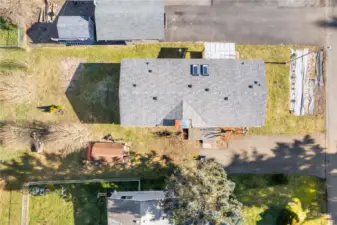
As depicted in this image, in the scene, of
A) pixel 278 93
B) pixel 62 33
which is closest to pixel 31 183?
pixel 62 33

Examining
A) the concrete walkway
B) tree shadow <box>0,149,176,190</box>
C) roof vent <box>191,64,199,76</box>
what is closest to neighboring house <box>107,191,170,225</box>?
tree shadow <box>0,149,176,190</box>

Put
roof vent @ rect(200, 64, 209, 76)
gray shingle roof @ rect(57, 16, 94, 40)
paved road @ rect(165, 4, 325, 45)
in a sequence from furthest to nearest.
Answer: paved road @ rect(165, 4, 325, 45) → gray shingle roof @ rect(57, 16, 94, 40) → roof vent @ rect(200, 64, 209, 76)

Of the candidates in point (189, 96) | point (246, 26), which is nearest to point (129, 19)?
point (189, 96)

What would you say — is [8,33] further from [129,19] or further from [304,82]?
[304,82]

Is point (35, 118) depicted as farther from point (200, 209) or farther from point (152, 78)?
point (200, 209)

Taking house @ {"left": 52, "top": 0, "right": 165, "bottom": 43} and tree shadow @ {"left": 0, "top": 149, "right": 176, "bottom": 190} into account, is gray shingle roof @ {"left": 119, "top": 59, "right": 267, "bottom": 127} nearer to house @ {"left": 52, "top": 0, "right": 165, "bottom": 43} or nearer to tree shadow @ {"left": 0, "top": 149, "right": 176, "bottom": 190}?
house @ {"left": 52, "top": 0, "right": 165, "bottom": 43}

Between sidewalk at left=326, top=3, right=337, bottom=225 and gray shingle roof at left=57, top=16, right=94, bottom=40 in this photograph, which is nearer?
gray shingle roof at left=57, top=16, right=94, bottom=40

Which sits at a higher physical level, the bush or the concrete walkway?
the concrete walkway
